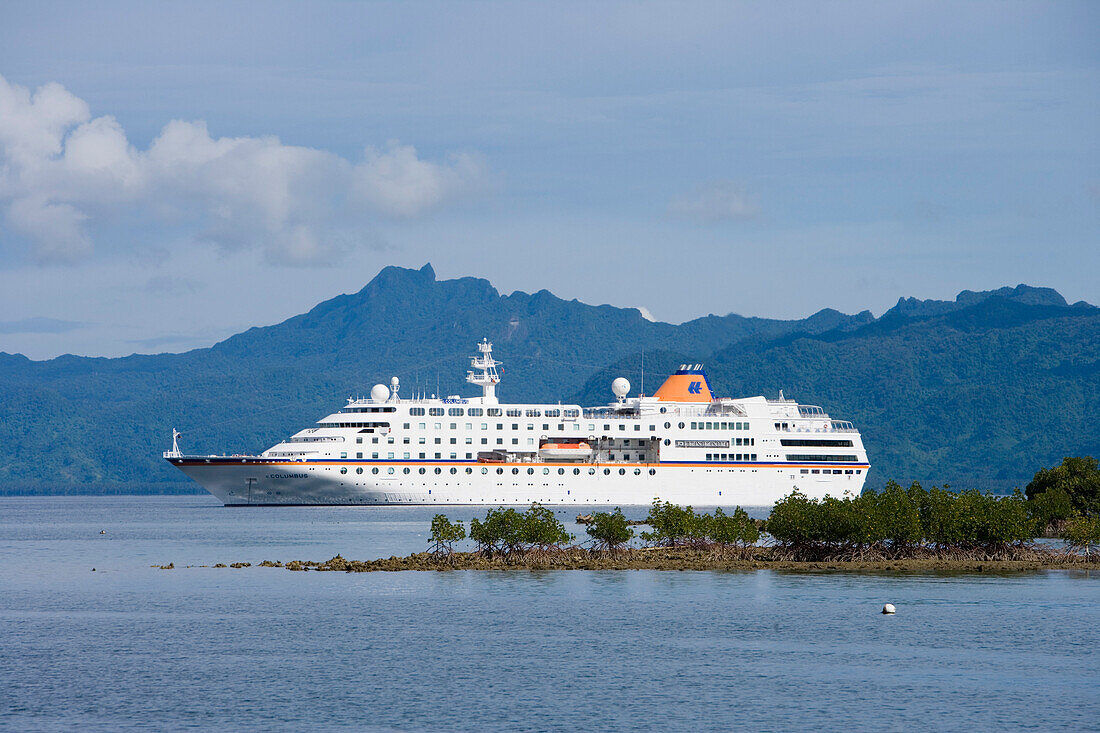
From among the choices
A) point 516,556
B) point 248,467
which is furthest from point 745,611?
point 248,467

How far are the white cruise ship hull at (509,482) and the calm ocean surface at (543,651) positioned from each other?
1372 inches

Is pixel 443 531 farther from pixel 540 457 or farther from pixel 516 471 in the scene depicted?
pixel 540 457

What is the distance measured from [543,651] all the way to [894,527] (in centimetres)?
2130

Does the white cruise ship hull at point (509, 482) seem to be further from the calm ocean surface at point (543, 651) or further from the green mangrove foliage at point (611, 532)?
the green mangrove foliage at point (611, 532)

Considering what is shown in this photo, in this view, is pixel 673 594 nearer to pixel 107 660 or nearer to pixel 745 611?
pixel 745 611

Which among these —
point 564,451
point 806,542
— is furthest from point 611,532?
point 564,451

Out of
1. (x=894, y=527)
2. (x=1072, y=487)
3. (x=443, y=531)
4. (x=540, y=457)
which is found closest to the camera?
(x=443, y=531)

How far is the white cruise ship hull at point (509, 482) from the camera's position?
8494 centimetres

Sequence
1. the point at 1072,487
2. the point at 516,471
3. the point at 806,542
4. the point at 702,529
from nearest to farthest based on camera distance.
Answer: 1. the point at 806,542
2. the point at 702,529
3. the point at 1072,487
4. the point at 516,471

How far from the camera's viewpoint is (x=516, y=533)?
47812 mm

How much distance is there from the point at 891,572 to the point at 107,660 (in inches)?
1083

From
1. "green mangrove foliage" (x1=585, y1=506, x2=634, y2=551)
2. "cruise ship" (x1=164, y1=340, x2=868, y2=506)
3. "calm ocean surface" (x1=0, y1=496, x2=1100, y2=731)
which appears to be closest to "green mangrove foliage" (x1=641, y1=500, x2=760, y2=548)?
"green mangrove foliage" (x1=585, y1=506, x2=634, y2=551)

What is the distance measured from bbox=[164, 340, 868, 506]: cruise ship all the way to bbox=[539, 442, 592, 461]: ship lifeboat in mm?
88

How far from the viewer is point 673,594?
4088 centimetres
